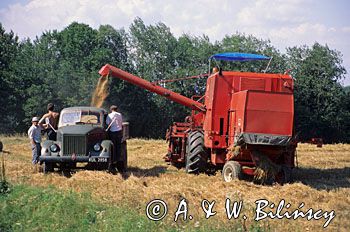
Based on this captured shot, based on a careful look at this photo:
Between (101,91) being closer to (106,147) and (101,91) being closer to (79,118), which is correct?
(79,118)

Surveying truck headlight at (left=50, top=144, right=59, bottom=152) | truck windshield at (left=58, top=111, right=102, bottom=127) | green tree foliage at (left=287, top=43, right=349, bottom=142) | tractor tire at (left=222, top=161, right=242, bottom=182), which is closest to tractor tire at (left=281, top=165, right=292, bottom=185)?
tractor tire at (left=222, top=161, right=242, bottom=182)

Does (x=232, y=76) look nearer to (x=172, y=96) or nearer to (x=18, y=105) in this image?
(x=172, y=96)

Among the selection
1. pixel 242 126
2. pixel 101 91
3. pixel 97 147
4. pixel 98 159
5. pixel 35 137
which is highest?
pixel 101 91

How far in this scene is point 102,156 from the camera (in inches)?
547

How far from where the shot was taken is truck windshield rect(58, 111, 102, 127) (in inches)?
599

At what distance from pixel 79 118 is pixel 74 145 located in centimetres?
146

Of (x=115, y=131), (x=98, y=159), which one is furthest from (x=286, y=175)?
(x=115, y=131)

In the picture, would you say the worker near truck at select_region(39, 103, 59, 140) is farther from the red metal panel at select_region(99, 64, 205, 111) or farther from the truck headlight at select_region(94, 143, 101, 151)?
the red metal panel at select_region(99, 64, 205, 111)

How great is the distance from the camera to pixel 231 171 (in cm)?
1323

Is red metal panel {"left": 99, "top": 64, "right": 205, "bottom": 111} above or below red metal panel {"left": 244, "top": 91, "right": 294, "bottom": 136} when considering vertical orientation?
above

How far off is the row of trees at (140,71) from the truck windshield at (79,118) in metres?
31.4

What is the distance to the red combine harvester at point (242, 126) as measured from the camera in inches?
505

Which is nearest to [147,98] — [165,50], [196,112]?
[165,50]

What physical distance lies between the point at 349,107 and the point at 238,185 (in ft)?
149
